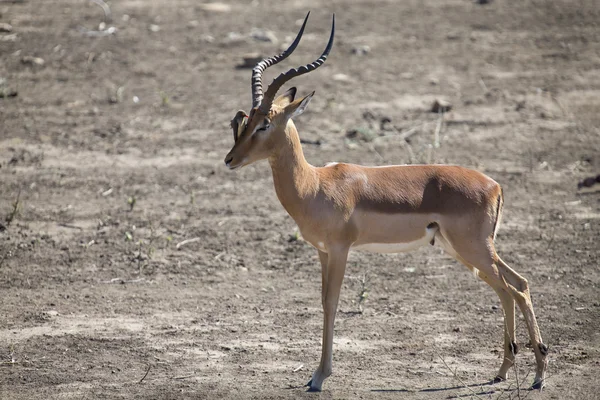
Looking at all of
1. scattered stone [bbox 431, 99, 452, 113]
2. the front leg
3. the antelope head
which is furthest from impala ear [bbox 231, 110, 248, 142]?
scattered stone [bbox 431, 99, 452, 113]

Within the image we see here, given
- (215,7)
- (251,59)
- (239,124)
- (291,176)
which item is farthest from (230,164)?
(215,7)

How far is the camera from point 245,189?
11.0 meters

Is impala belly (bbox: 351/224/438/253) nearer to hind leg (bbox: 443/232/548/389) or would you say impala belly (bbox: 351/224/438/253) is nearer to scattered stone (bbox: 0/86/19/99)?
hind leg (bbox: 443/232/548/389)

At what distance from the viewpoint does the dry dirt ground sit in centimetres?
722

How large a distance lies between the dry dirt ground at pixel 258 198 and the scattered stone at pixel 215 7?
160 mm

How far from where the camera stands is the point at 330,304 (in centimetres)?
667

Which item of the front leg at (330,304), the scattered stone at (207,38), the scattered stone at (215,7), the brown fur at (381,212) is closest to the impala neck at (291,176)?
the brown fur at (381,212)

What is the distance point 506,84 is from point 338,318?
24.4ft

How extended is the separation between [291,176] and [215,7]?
11.3 m

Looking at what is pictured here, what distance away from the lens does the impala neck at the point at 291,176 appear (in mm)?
6719

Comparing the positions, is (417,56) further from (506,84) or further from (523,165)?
(523,165)

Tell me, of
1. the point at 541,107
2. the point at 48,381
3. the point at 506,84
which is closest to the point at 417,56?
the point at 506,84

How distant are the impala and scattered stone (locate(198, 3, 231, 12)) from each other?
35.4 feet

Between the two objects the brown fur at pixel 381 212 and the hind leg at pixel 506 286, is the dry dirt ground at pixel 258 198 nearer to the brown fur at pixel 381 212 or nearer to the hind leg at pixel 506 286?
the hind leg at pixel 506 286
